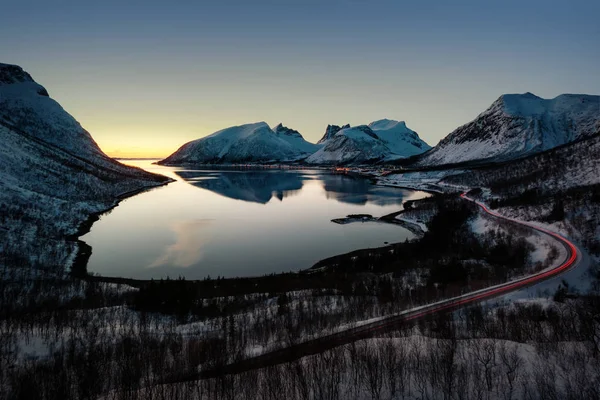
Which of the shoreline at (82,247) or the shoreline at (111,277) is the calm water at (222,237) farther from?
the shoreline at (111,277)

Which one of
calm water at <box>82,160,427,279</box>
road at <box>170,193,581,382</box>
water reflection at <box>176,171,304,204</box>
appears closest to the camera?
road at <box>170,193,581,382</box>

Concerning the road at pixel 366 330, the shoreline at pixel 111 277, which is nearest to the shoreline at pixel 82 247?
the shoreline at pixel 111 277

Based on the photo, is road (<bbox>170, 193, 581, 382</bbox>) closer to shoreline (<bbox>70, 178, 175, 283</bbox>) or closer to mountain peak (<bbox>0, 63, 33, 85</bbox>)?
shoreline (<bbox>70, 178, 175, 283</bbox>)

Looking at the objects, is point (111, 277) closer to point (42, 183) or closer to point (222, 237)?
point (222, 237)

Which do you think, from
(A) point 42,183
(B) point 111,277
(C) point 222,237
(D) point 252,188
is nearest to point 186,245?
(C) point 222,237

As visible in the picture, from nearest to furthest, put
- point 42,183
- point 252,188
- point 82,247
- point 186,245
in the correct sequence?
point 82,247 → point 186,245 → point 42,183 → point 252,188

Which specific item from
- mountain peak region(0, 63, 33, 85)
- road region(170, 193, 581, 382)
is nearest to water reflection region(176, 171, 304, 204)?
road region(170, 193, 581, 382)

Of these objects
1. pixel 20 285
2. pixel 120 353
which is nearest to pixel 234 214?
pixel 20 285

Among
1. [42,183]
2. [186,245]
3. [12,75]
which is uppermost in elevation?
[12,75]
